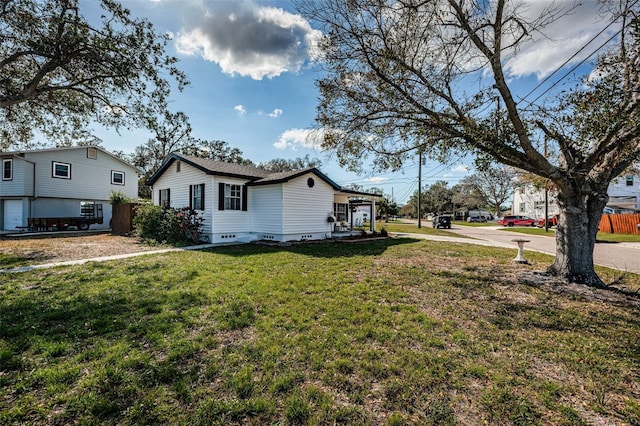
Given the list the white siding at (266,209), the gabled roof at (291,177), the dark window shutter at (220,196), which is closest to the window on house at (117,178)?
the dark window shutter at (220,196)

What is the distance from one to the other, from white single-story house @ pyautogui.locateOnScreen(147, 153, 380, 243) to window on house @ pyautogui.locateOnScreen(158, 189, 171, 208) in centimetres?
6

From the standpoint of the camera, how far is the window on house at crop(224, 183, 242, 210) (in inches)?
516

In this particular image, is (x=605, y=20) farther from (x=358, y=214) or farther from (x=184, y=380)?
(x=358, y=214)

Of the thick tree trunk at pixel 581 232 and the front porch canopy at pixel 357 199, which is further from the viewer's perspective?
the front porch canopy at pixel 357 199

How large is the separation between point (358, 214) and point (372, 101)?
1835cm

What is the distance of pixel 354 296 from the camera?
5.33m

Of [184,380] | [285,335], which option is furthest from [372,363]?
[184,380]

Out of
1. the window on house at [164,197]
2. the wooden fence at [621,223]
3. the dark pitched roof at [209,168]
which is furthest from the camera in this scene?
the wooden fence at [621,223]

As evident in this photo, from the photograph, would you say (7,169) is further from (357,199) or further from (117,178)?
(357,199)

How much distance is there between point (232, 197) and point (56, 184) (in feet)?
51.2

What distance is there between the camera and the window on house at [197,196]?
1302cm

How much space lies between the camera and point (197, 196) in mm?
13422

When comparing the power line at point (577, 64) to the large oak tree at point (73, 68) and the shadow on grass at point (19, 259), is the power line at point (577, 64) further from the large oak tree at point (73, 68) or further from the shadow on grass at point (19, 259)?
the shadow on grass at point (19, 259)

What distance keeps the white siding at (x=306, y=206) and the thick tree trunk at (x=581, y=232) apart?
31.8ft
